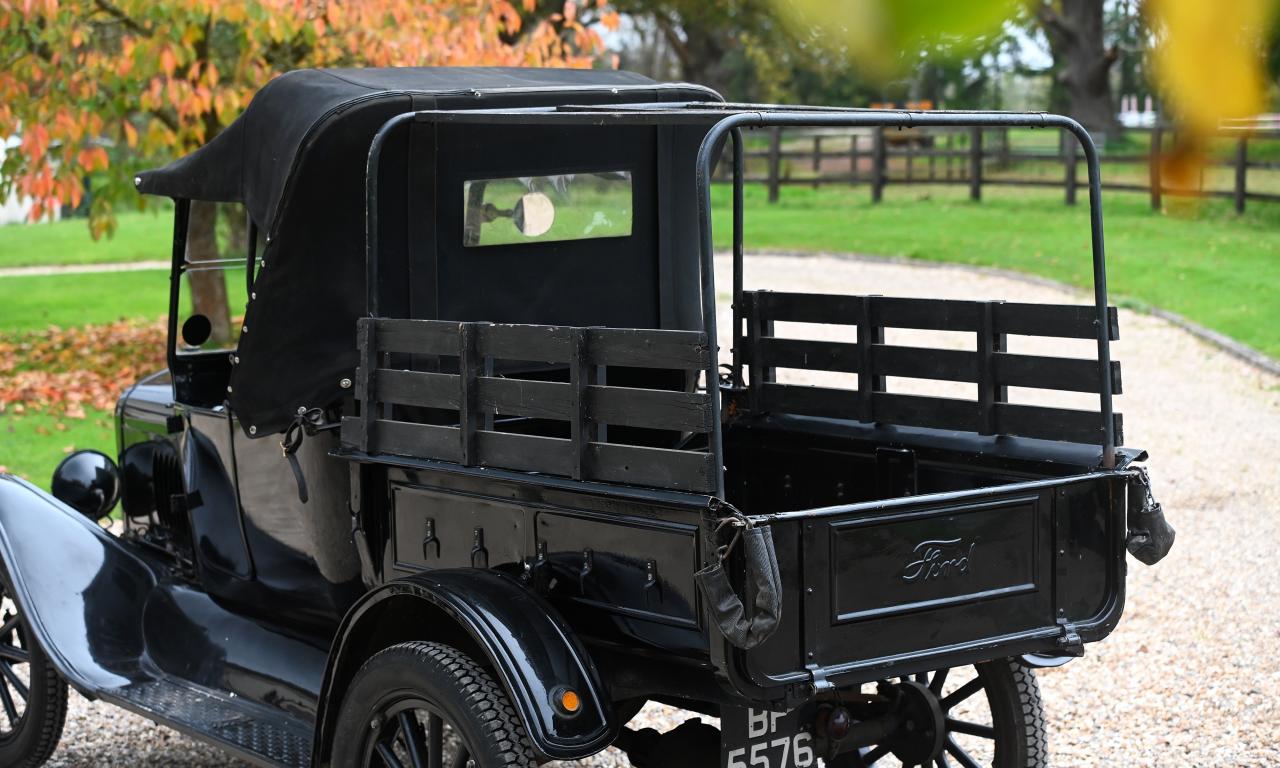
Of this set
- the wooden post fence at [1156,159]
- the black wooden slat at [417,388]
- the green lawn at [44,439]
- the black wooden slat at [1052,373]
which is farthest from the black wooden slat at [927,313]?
the green lawn at [44,439]

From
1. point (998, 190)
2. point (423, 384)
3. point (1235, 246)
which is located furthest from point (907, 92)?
point (998, 190)

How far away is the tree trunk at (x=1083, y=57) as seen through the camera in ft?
2.26

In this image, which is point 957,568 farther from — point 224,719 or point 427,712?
point 224,719

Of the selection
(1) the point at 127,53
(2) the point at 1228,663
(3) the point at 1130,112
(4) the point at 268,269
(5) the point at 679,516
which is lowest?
(2) the point at 1228,663

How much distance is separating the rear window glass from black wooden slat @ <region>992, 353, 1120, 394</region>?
53.9 inches

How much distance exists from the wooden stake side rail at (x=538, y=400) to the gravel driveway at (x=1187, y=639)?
171 cm

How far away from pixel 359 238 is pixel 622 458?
4.52ft

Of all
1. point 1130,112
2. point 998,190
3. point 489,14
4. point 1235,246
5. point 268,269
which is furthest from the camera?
point 998,190

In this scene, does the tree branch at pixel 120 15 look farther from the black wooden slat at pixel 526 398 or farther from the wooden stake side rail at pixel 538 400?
the black wooden slat at pixel 526 398

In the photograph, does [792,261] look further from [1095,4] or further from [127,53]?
[1095,4]

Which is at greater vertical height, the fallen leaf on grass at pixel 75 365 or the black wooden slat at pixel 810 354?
the black wooden slat at pixel 810 354

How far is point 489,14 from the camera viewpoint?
10.7 metres

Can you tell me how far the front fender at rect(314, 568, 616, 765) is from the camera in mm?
3344

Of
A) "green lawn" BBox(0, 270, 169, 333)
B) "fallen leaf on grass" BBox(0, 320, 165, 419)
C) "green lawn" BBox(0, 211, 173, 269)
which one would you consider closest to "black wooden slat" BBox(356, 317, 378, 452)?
"fallen leaf on grass" BBox(0, 320, 165, 419)
